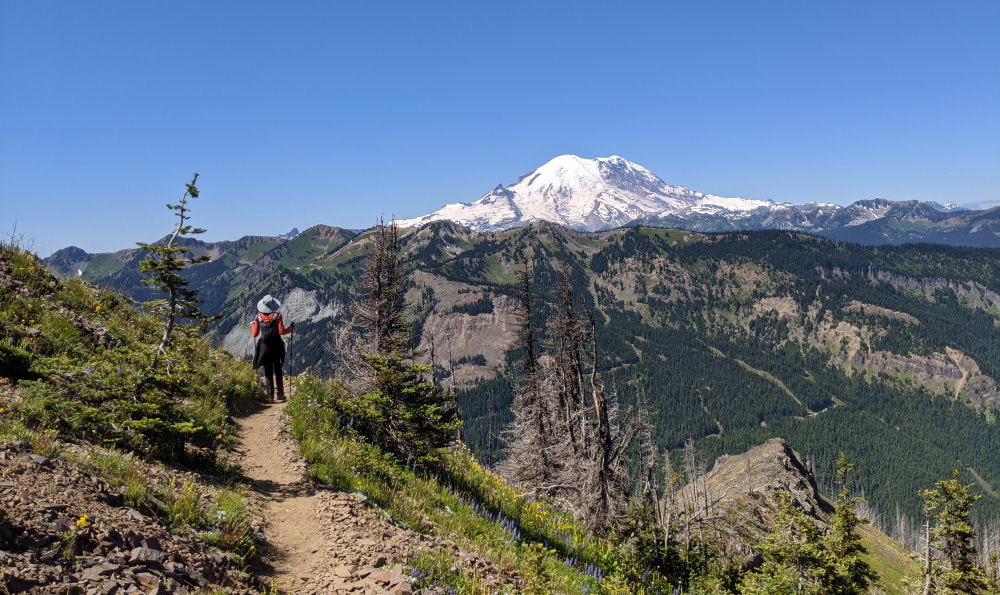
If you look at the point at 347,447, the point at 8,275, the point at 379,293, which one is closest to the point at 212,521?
the point at 347,447

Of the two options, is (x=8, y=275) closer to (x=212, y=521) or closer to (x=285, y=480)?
(x=285, y=480)

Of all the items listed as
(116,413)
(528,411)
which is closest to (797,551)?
(528,411)

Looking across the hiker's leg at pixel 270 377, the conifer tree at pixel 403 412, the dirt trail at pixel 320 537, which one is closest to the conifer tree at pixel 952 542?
the conifer tree at pixel 403 412

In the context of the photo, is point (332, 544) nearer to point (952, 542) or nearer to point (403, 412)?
point (403, 412)

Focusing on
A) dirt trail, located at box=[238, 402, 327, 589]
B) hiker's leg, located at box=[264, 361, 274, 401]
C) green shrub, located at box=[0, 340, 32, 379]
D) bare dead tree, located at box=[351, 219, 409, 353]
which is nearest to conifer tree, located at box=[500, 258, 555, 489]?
bare dead tree, located at box=[351, 219, 409, 353]

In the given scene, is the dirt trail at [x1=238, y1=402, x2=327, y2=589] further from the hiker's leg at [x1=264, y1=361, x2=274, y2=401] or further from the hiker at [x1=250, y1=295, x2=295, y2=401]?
the hiker at [x1=250, y1=295, x2=295, y2=401]

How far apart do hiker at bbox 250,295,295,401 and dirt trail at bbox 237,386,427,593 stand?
568 centimetres

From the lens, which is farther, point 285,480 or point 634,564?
point 634,564

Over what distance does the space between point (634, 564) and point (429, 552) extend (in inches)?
214

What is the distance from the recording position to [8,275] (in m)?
10.8

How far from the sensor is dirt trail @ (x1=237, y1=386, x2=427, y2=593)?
16.3 feet

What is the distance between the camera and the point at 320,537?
20.1 ft

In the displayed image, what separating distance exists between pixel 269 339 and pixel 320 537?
9.30 metres

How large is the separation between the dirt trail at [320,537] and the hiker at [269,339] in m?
5.68
